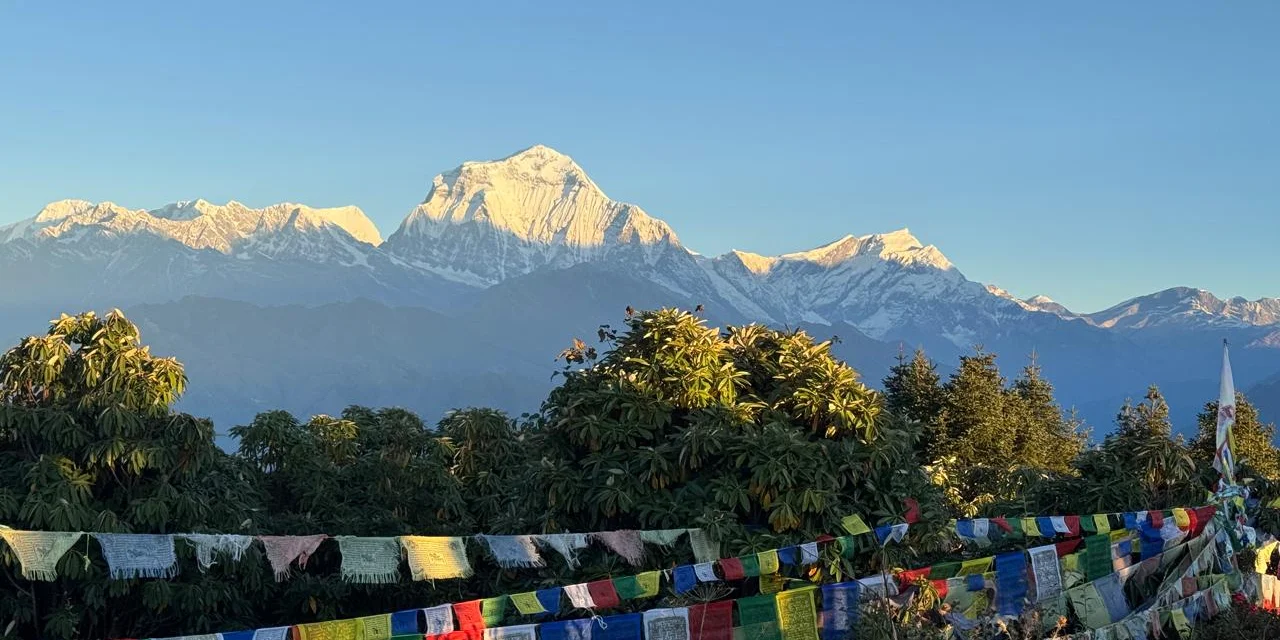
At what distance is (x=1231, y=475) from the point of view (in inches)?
585

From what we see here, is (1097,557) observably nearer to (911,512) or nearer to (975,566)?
(975,566)

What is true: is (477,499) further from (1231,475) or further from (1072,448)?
(1072,448)

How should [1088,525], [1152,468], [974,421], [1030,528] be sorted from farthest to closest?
[974,421] < [1152,468] < [1088,525] < [1030,528]

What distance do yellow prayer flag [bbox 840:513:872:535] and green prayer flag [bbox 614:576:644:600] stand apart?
92.2 inches

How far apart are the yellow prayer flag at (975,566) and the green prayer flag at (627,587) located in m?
4.16

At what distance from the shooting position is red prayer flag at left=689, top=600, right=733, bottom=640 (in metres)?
11.6

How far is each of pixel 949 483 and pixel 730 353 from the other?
1177 cm

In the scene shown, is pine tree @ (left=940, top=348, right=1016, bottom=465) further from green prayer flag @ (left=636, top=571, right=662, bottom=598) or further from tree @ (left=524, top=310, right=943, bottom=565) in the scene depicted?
green prayer flag @ (left=636, top=571, right=662, bottom=598)

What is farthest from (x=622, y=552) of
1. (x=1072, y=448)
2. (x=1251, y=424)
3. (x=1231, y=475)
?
(x=1072, y=448)

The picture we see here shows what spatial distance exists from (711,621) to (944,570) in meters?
3.11

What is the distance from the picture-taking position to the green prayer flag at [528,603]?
441 inches

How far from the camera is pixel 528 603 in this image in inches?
443

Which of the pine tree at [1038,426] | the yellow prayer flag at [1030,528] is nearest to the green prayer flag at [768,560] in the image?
the yellow prayer flag at [1030,528]

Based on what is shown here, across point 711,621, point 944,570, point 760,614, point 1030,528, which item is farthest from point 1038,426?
point 711,621
